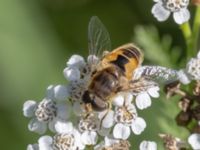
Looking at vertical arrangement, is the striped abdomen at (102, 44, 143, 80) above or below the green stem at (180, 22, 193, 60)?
below

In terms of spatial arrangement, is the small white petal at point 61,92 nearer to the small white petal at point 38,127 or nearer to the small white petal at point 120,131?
the small white petal at point 38,127

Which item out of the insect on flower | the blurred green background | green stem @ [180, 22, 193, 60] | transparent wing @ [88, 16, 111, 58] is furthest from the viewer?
the blurred green background

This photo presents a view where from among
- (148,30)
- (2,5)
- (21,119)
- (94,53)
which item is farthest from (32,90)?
(94,53)

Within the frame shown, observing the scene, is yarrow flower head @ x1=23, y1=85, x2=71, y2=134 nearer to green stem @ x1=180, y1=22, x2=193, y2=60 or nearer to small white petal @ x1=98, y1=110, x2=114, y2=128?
small white petal @ x1=98, y1=110, x2=114, y2=128

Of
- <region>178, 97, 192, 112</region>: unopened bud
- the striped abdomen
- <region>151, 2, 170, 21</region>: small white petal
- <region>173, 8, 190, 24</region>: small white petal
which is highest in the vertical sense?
<region>151, 2, 170, 21</region>: small white petal

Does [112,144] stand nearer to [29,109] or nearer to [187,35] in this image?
[29,109]

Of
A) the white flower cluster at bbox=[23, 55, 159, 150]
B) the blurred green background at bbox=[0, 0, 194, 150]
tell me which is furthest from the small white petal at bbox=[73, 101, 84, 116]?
the blurred green background at bbox=[0, 0, 194, 150]

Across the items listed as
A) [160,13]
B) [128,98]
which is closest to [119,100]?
[128,98]

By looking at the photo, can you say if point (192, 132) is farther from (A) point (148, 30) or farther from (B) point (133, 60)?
(A) point (148, 30)
